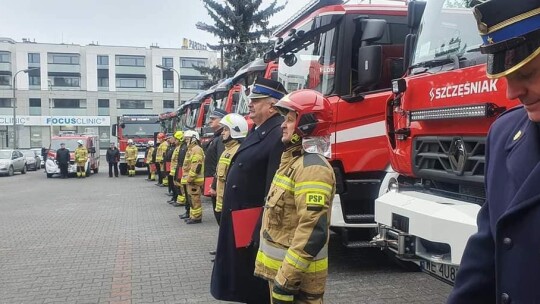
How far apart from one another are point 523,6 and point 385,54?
16.9 feet

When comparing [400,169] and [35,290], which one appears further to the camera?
[35,290]

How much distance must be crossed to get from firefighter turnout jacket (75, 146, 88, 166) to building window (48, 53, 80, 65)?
41.1 m

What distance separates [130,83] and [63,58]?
28.9 ft

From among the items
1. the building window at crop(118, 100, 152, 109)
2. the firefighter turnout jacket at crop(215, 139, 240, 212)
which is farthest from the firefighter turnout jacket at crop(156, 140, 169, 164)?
the building window at crop(118, 100, 152, 109)

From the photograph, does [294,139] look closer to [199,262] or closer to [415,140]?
[415,140]

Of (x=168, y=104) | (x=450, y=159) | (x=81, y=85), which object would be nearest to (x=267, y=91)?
(x=450, y=159)

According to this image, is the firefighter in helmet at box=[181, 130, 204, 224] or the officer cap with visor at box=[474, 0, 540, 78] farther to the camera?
the firefighter in helmet at box=[181, 130, 204, 224]

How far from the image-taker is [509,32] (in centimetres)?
132

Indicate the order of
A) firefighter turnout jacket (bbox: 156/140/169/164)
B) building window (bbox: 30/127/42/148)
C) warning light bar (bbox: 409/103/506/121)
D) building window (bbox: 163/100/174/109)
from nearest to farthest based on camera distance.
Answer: warning light bar (bbox: 409/103/506/121) < firefighter turnout jacket (bbox: 156/140/169/164) < building window (bbox: 30/127/42/148) < building window (bbox: 163/100/174/109)

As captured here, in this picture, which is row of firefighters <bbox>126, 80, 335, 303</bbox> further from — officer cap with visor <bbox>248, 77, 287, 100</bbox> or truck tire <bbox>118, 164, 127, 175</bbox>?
truck tire <bbox>118, 164, 127, 175</bbox>

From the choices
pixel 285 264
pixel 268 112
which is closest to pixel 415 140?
pixel 268 112

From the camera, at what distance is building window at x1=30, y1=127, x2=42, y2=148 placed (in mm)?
58269

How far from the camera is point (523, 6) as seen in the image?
1282mm

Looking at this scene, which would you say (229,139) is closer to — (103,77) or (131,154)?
(131,154)
